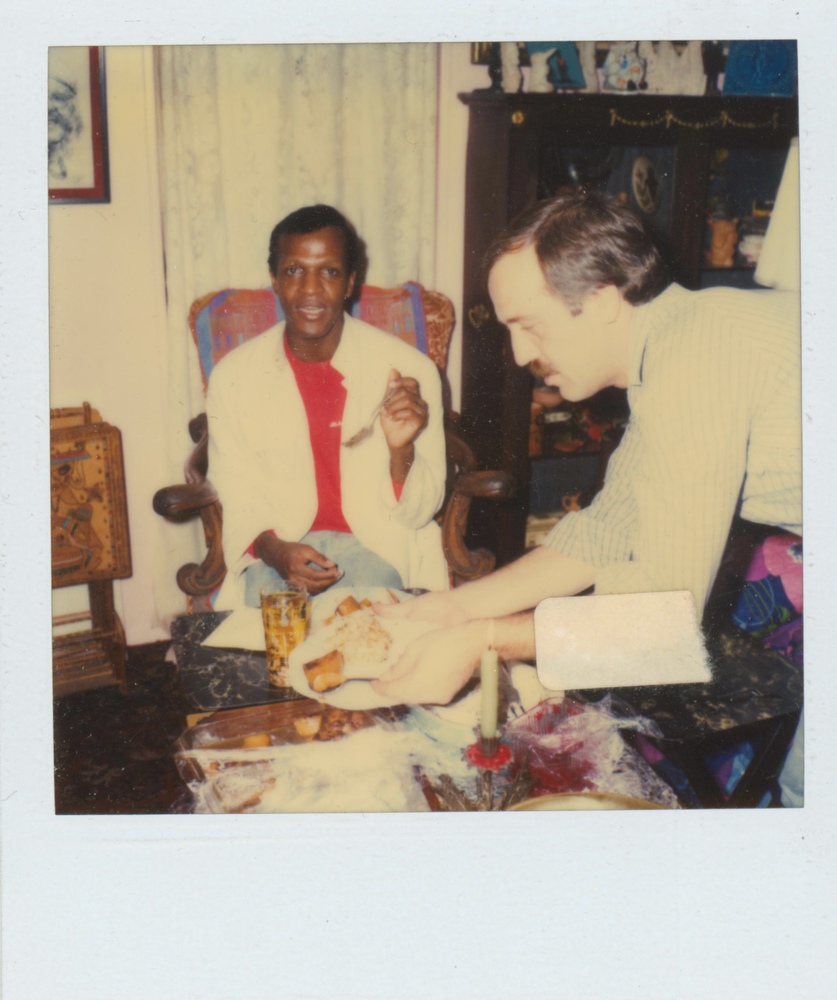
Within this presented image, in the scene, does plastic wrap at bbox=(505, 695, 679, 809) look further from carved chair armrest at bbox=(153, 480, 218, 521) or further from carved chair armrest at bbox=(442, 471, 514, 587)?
carved chair armrest at bbox=(153, 480, 218, 521)

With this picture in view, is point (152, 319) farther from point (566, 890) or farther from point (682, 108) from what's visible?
point (566, 890)

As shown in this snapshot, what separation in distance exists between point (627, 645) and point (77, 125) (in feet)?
4.87

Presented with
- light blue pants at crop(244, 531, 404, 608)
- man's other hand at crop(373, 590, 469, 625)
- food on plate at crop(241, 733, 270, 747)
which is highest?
light blue pants at crop(244, 531, 404, 608)

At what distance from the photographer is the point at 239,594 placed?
5.48ft

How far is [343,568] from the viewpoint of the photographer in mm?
1636

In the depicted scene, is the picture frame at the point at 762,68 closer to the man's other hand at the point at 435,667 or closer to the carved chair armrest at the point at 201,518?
the man's other hand at the point at 435,667

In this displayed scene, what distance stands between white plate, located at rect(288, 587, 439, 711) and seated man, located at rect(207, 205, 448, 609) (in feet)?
0.10

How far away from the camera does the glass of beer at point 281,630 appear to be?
5.01ft

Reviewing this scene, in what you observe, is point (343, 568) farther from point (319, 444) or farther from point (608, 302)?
point (608, 302)

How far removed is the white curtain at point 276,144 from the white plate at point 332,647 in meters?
0.53

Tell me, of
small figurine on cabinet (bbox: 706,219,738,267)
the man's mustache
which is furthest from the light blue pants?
small figurine on cabinet (bbox: 706,219,738,267)

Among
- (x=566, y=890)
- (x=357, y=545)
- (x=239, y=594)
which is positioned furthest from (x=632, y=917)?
(x=239, y=594)

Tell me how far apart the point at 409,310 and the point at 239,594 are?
70 centimetres

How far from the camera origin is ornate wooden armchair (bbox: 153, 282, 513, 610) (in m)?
1.62
